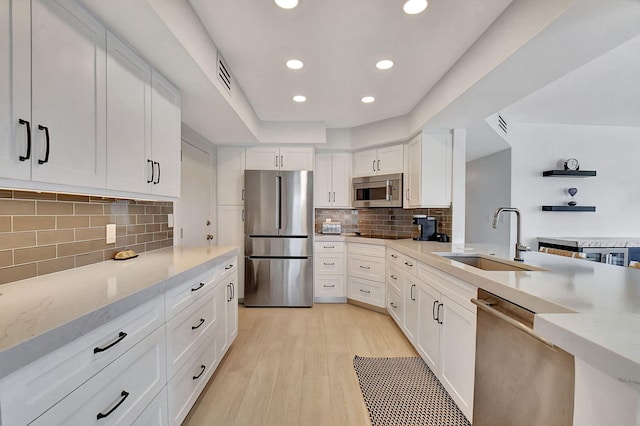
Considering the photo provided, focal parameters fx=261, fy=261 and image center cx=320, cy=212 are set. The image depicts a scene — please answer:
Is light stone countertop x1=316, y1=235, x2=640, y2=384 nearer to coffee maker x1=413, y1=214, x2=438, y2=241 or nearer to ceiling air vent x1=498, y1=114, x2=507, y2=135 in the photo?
coffee maker x1=413, y1=214, x2=438, y2=241

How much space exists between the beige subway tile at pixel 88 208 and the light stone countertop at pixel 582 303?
6.88 feet

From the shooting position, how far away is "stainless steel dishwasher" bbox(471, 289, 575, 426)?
0.88 m

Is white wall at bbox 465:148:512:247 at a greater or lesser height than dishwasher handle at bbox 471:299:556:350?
A: greater

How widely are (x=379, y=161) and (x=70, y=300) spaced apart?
3.33 m

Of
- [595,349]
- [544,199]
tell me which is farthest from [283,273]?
[544,199]

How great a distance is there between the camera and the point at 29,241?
1184 millimetres

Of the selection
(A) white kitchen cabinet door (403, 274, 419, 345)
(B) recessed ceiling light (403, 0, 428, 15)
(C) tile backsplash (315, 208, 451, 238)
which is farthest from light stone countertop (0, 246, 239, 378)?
(C) tile backsplash (315, 208, 451, 238)

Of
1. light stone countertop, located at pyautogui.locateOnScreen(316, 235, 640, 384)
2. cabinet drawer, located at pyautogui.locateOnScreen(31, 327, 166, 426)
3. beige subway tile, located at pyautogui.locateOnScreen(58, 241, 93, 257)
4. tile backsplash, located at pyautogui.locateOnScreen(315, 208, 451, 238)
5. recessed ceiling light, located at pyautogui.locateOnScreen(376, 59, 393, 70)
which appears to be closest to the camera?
light stone countertop, located at pyautogui.locateOnScreen(316, 235, 640, 384)

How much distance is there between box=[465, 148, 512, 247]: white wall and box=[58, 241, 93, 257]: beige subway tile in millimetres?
4692

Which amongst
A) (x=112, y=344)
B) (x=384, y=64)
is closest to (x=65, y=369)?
(x=112, y=344)

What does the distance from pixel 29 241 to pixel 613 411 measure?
2078mm

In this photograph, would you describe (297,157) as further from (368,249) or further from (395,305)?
(395,305)

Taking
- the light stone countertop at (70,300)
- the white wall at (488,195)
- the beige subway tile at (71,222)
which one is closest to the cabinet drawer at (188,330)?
the light stone countertop at (70,300)

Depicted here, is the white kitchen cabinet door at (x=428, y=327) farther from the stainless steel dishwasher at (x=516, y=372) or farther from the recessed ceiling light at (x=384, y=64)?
the recessed ceiling light at (x=384, y=64)
